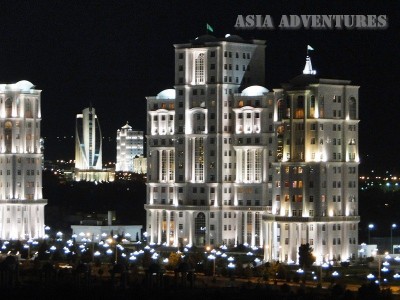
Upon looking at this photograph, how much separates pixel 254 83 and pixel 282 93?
57.0 ft

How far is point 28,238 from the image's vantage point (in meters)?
167

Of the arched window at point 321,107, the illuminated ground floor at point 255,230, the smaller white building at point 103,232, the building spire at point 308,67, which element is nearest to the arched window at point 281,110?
the arched window at point 321,107

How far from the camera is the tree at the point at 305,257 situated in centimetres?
13425

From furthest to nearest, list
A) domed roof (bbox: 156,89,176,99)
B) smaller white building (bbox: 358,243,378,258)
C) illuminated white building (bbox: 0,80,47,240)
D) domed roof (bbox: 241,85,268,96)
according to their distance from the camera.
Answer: illuminated white building (bbox: 0,80,47,240), domed roof (bbox: 156,89,176,99), domed roof (bbox: 241,85,268,96), smaller white building (bbox: 358,243,378,258)

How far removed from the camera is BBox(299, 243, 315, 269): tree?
134250 mm

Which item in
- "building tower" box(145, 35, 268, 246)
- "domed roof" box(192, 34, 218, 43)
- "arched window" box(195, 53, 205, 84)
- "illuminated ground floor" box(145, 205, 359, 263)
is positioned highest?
"domed roof" box(192, 34, 218, 43)

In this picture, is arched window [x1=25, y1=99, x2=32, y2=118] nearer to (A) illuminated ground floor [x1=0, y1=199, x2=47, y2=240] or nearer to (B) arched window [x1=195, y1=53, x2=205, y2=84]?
(A) illuminated ground floor [x1=0, y1=199, x2=47, y2=240]

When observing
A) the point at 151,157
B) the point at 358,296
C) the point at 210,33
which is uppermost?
the point at 210,33

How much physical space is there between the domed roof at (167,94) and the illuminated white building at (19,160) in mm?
11913

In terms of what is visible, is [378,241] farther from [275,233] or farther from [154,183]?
[154,183]

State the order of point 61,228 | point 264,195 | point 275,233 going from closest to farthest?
point 275,233
point 264,195
point 61,228

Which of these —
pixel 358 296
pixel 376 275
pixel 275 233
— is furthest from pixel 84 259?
pixel 358 296

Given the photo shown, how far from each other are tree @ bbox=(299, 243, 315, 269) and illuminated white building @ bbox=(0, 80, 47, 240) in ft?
131

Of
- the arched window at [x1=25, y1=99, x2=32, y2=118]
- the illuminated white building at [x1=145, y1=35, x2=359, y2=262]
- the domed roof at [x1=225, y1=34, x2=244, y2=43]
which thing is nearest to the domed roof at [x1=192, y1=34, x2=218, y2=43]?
the illuminated white building at [x1=145, y1=35, x2=359, y2=262]
